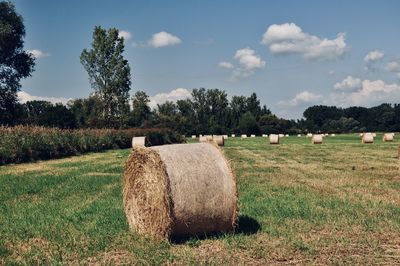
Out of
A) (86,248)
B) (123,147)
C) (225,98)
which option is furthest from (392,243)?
→ (225,98)

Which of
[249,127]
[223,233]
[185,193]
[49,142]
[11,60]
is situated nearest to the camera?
[185,193]

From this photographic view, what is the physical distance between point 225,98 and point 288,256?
510ft

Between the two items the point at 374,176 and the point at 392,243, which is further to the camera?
the point at 374,176

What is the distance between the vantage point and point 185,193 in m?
8.51

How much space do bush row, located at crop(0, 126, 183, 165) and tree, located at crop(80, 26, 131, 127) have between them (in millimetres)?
21306

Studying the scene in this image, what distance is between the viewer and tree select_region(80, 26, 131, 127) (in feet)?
226

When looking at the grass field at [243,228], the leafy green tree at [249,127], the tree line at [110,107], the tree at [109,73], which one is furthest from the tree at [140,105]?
the grass field at [243,228]

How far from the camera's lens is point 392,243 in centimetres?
826

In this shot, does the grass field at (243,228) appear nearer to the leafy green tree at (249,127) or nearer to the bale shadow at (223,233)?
the bale shadow at (223,233)

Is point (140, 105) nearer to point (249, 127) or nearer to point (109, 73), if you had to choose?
point (249, 127)

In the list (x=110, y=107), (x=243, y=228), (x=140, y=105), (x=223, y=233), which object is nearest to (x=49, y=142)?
(x=243, y=228)

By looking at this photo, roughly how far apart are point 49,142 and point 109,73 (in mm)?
36974

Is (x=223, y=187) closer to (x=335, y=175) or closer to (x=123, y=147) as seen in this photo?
(x=335, y=175)

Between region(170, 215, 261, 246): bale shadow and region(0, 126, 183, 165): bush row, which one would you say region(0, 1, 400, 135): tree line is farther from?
region(170, 215, 261, 246): bale shadow
